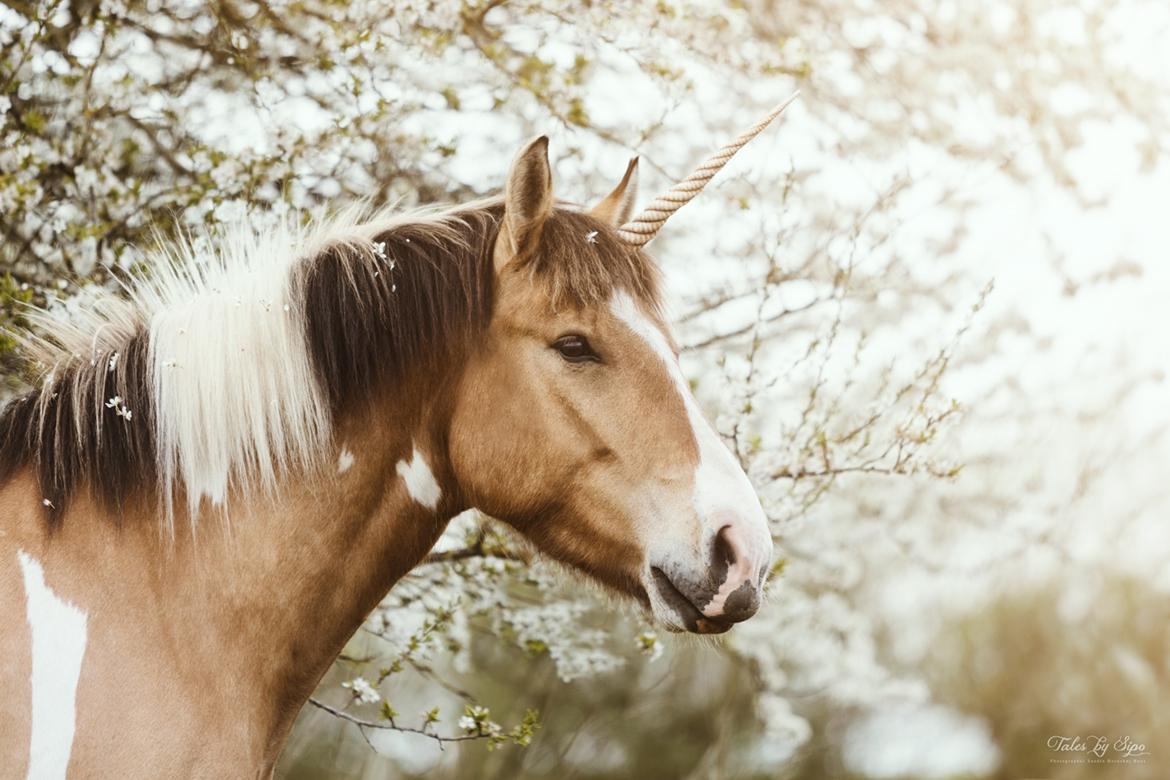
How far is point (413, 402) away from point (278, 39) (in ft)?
11.2

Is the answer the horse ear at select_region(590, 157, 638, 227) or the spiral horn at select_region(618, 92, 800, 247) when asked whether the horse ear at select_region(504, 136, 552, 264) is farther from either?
the horse ear at select_region(590, 157, 638, 227)

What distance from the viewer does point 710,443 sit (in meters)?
2.67

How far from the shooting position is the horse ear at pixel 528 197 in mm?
2686

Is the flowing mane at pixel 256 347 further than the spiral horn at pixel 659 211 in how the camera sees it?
No

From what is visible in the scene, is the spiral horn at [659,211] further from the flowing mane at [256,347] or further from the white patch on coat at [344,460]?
the white patch on coat at [344,460]


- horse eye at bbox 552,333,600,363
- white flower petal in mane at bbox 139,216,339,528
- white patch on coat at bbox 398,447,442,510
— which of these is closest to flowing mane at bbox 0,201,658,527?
white flower petal in mane at bbox 139,216,339,528

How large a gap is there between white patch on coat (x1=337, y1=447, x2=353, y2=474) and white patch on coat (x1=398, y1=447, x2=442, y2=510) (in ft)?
0.43

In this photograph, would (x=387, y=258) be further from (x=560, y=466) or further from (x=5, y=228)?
(x=5, y=228)

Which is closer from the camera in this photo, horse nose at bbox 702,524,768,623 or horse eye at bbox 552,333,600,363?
horse nose at bbox 702,524,768,623

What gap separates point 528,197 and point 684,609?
1149 mm

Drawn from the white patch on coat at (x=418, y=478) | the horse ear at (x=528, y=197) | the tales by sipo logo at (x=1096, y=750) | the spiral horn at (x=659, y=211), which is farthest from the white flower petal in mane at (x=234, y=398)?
the tales by sipo logo at (x=1096, y=750)

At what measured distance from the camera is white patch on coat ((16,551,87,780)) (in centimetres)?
231

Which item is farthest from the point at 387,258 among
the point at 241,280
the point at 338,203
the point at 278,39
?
the point at 278,39

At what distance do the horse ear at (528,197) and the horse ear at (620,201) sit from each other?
0.47 metres
